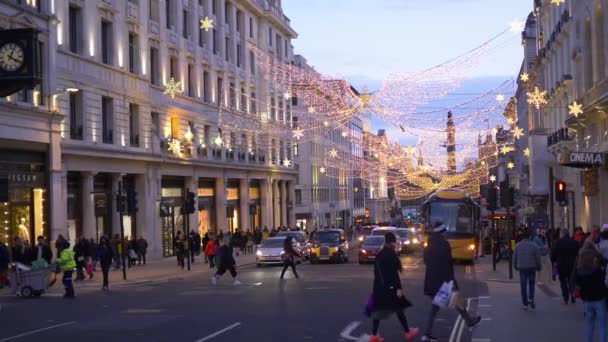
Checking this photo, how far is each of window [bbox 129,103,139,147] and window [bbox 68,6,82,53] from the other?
6.32 metres

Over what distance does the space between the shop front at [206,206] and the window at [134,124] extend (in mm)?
11296

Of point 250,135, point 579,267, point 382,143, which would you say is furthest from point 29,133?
point 382,143

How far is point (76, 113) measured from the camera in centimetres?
3878

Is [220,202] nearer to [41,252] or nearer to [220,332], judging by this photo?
[41,252]

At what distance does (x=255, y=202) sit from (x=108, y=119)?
90.1 ft

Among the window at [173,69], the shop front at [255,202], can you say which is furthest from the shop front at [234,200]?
the window at [173,69]

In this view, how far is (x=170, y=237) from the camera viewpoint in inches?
1976

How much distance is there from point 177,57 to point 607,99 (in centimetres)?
2741

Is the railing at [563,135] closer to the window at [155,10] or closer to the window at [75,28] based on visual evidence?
the window at [155,10]

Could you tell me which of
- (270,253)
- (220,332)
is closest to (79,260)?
(270,253)

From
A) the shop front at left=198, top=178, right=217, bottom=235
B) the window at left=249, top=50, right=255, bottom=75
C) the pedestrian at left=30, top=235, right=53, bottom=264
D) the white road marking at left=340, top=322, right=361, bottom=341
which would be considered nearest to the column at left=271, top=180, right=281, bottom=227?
the window at left=249, top=50, right=255, bottom=75

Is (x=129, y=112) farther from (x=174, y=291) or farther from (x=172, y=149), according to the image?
(x=174, y=291)

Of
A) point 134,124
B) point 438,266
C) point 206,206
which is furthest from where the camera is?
point 206,206

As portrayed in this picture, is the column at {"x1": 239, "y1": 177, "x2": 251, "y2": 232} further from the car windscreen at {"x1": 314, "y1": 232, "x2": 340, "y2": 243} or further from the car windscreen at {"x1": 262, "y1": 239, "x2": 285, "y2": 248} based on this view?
the car windscreen at {"x1": 262, "y1": 239, "x2": 285, "y2": 248}
